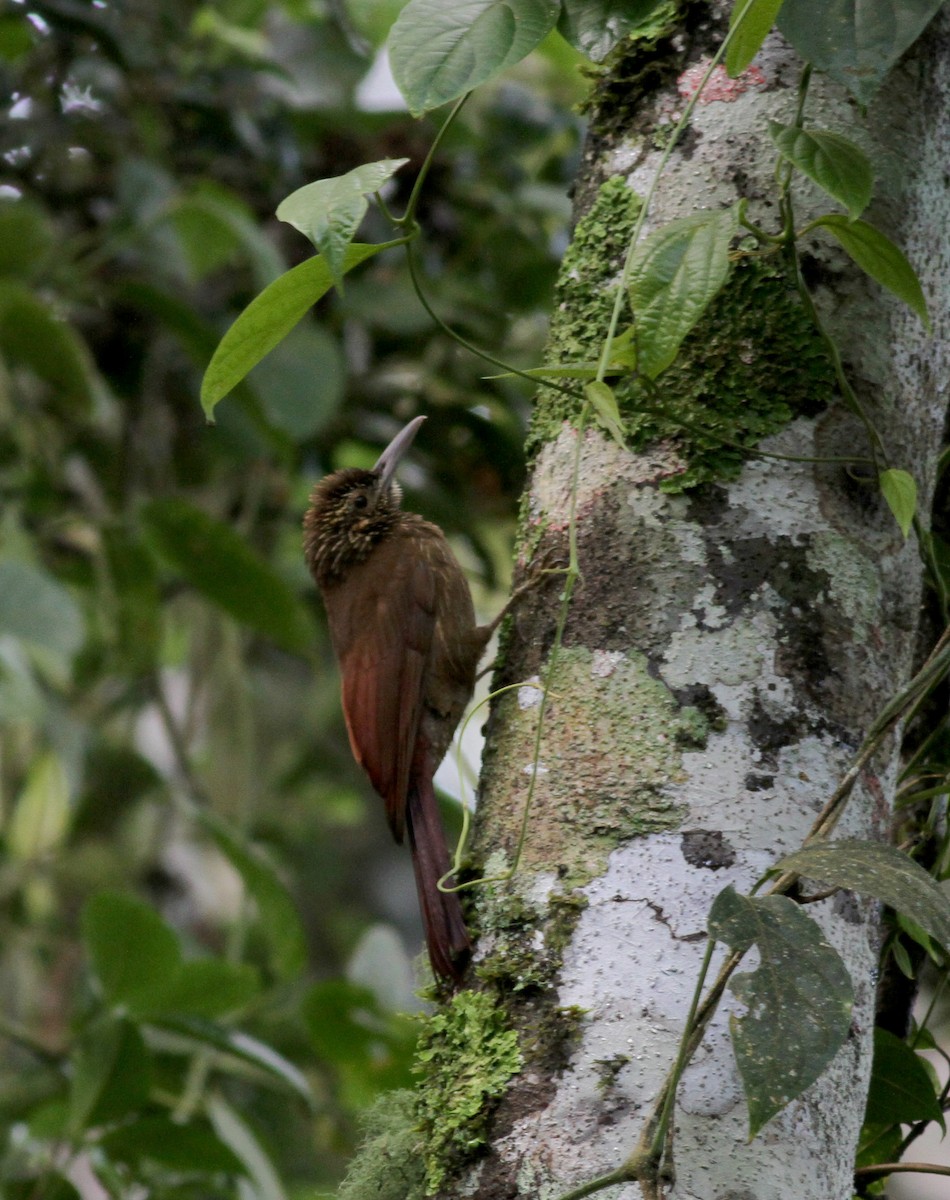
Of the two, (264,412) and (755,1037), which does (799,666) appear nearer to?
(755,1037)

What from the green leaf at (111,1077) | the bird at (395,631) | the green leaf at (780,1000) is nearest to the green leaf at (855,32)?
the green leaf at (780,1000)

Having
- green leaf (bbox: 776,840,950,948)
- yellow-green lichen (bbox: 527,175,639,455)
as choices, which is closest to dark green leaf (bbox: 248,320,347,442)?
yellow-green lichen (bbox: 527,175,639,455)

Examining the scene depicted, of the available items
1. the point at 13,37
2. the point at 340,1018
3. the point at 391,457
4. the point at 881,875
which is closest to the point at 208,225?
the point at 13,37

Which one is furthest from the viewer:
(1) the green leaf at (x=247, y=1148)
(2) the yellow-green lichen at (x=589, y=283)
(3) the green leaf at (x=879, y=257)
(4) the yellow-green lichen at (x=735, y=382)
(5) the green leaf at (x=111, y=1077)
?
(1) the green leaf at (x=247, y=1148)

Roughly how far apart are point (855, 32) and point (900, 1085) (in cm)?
124

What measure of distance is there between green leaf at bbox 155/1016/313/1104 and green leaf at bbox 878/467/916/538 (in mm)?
1875

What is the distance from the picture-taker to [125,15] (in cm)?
411

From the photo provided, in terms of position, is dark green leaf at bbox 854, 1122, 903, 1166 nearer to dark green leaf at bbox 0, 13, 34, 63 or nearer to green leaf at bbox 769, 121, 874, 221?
green leaf at bbox 769, 121, 874, 221

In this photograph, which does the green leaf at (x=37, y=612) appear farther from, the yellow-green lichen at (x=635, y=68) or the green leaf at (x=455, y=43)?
the green leaf at (x=455, y=43)

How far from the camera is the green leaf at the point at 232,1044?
283cm

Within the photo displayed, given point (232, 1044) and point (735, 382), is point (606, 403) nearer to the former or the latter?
point (735, 382)

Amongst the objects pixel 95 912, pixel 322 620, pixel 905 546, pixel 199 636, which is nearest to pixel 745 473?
pixel 905 546

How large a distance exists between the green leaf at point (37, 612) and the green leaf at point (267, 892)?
0.50m

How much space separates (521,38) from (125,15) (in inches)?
117
